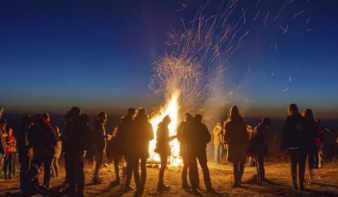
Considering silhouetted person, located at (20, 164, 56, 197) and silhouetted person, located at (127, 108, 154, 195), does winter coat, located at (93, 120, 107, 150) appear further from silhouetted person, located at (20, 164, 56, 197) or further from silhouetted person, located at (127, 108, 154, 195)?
silhouetted person, located at (20, 164, 56, 197)

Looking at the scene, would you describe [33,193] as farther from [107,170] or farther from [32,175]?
[107,170]

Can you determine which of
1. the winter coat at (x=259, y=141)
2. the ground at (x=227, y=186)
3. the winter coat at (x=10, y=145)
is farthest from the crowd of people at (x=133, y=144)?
the winter coat at (x=10, y=145)

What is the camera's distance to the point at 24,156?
9852 mm

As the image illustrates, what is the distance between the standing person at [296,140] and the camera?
9555mm

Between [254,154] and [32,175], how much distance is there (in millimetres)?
6076

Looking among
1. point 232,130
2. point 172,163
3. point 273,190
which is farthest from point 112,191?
point 172,163

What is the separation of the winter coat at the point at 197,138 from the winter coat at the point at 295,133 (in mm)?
1872

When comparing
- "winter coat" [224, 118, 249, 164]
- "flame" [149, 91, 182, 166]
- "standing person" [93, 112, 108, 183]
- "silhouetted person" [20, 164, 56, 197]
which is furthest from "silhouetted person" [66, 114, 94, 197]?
"flame" [149, 91, 182, 166]

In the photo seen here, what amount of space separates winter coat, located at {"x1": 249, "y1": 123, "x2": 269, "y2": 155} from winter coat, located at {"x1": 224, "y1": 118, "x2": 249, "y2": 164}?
A: 3.50 feet

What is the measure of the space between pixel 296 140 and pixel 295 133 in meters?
0.17

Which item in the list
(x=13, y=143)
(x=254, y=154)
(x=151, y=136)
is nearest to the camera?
(x=151, y=136)

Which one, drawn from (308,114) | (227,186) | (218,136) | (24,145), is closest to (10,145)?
(24,145)

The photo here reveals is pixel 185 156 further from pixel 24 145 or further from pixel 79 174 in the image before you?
pixel 24 145

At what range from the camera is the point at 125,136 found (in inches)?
373
